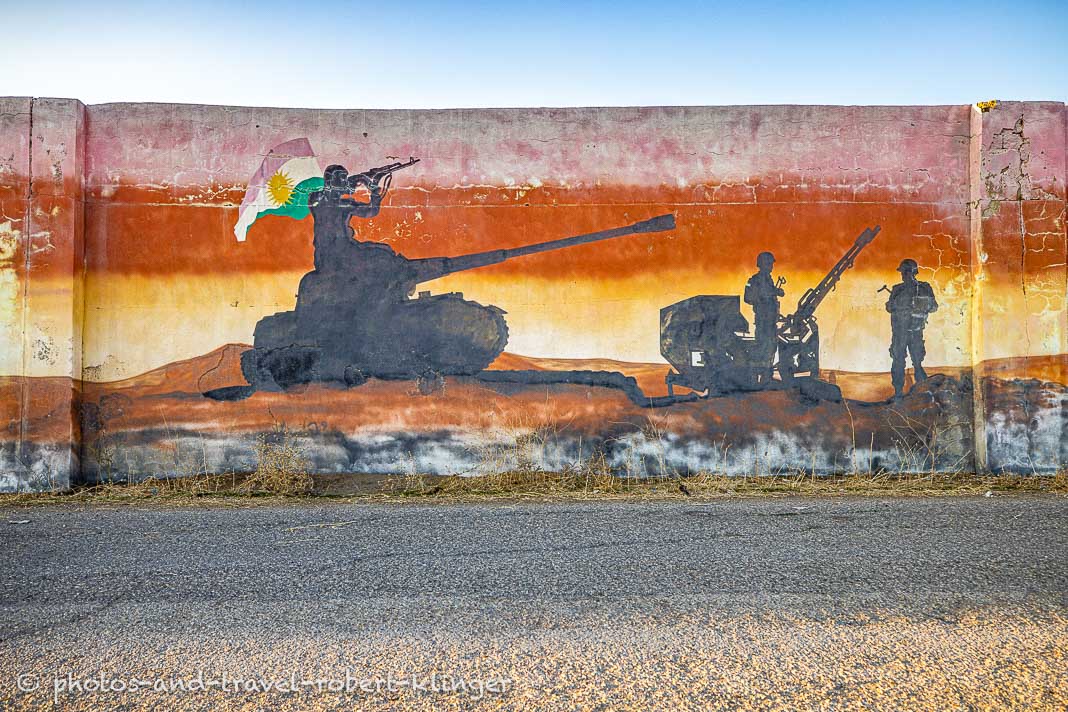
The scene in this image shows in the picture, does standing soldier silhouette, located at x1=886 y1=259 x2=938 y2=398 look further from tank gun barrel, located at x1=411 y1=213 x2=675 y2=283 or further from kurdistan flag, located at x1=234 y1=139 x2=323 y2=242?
kurdistan flag, located at x1=234 y1=139 x2=323 y2=242

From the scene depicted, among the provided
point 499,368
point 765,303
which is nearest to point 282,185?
point 499,368

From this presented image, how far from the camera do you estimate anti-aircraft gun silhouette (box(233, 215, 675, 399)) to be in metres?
6.61

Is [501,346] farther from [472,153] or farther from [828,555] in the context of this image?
[828,555]

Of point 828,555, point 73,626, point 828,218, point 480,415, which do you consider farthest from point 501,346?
point 73,626

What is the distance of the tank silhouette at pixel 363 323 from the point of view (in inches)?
261

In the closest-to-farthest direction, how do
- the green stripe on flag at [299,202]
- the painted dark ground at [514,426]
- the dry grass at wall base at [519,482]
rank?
the dry grass at wall base at [519,482] → the painted dark ground at [514,426] → the green stripe on flag at [299,202]

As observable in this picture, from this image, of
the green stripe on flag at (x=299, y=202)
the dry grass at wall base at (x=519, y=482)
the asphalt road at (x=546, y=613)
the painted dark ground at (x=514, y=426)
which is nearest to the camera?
the asphalt road at (x=546, y=613)

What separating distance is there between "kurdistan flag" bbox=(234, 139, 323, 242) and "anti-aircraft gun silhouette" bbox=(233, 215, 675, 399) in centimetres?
54

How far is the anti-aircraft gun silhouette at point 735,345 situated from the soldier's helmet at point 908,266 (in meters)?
0.34

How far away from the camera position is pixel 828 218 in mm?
6660

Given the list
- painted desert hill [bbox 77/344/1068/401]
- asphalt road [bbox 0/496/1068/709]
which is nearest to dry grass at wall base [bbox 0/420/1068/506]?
painted desert hill [bbox 77/344/1068/401]

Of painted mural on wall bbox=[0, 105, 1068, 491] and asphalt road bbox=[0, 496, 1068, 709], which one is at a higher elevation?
painted mural on wall bbox=[0, 105, 1068, 491]

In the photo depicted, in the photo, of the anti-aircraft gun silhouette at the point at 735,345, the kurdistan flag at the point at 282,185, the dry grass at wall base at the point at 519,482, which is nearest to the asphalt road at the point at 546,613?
the dry grass at wall base at the point at 519,482

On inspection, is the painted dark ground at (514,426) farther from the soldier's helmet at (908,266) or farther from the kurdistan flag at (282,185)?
the kurdistan flag at (282,185)
